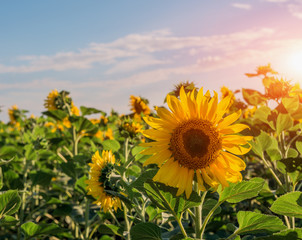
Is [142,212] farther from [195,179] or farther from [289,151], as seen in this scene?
[289,151]

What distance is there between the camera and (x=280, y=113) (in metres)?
2.12

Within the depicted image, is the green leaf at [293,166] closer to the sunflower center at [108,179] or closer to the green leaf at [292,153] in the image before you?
the green leaf at [292,153]

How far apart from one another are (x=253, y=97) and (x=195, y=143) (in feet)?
4.52

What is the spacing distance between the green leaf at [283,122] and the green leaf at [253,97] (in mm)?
418

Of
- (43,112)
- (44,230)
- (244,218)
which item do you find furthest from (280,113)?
(43,112)

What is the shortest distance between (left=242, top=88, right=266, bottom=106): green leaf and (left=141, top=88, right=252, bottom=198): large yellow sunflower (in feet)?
3.98

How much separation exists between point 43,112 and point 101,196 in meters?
2.30

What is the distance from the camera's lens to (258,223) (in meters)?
1.52

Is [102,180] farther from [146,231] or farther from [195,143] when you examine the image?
[195,143]

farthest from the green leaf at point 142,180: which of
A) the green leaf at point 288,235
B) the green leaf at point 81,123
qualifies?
the green leaf at point 81,123

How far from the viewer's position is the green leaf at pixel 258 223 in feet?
4.86

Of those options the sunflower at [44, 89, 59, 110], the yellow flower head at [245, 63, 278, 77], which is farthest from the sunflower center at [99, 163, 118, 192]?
the sunflower at [44, 89, 59, 110]

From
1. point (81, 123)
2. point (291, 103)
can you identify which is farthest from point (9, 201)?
point (81, 123)

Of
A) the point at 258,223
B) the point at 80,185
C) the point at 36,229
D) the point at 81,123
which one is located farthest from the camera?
the point at 81,123
